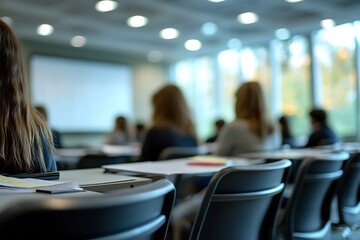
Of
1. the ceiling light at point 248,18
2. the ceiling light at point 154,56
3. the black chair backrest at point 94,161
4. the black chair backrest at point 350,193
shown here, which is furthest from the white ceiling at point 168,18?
the black chair backrest at point 350,193

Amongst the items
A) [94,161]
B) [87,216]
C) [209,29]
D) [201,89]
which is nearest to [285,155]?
[94,161]

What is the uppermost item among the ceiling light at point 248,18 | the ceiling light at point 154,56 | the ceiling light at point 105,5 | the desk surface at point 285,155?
the ceiling light at point 105,5

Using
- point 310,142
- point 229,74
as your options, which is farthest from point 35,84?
point 310,142

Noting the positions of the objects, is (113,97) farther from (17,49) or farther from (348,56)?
(17,49)

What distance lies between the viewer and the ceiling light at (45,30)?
7.50m

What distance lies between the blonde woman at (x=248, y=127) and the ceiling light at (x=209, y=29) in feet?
15.8

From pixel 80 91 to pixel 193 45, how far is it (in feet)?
9.39

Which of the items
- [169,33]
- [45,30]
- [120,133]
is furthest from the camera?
[169,33]

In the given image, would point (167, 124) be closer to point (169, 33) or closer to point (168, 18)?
point (168, 18)

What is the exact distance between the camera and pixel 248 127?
2814 mm

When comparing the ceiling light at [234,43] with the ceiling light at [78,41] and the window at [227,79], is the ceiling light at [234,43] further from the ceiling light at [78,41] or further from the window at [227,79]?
the ceiling light at [78,41]

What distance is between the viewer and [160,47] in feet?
31.2

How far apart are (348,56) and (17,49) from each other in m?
7.29

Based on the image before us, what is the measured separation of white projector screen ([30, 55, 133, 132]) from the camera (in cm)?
880
